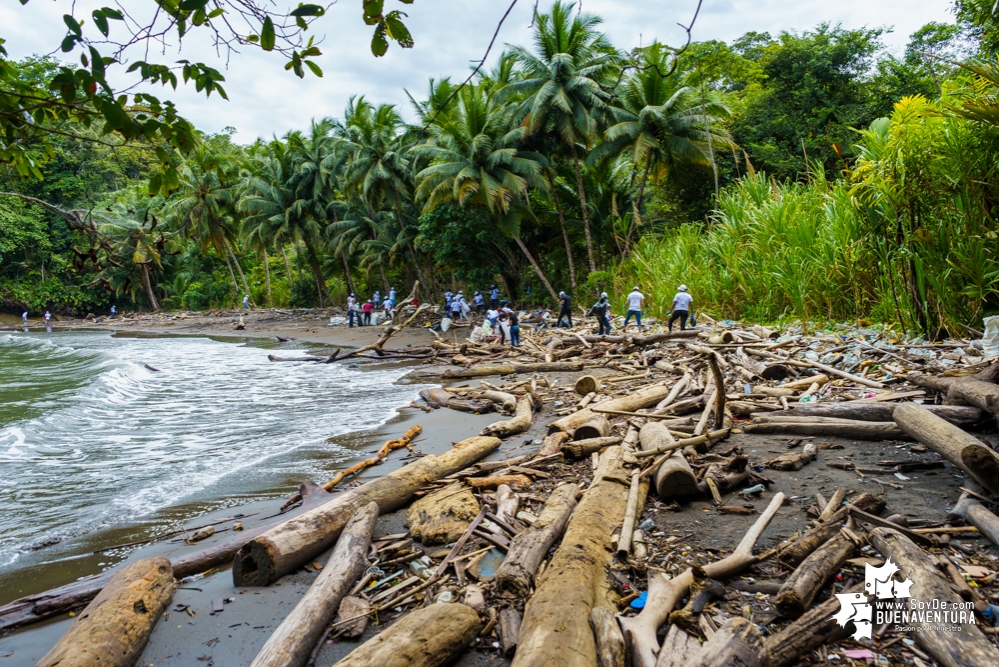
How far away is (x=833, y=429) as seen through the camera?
18.1ft

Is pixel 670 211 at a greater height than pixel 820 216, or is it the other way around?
pixel 670 211

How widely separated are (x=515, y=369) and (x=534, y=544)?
33.0 feet

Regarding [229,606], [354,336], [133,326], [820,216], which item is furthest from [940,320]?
[133,326]

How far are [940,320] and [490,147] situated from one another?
21.4m

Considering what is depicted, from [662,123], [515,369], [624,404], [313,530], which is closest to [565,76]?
[662,123]

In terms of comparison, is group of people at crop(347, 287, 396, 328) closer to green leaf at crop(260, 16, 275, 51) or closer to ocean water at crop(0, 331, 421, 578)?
ocean water at crop(0, 331, 421, 578)

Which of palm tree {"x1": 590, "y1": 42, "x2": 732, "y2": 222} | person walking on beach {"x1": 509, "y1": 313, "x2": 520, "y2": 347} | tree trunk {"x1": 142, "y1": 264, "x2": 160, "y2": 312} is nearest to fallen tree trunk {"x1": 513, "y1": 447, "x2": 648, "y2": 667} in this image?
person walking on beach {"x1": 509, "y1": 313, "x2": 520, "y2": 347}

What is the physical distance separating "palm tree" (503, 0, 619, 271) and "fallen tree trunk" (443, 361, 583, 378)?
14.4 meters

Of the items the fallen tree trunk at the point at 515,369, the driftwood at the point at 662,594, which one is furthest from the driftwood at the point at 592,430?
the fallen tree trunk at the point at 515,369

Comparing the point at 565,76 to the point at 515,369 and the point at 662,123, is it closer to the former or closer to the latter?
the point at 662,123

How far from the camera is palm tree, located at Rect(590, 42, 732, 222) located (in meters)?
23.8

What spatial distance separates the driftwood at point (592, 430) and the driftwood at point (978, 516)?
3203 mm

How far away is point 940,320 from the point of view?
797 centimetres

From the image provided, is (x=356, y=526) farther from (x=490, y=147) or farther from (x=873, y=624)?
(x=490, y=147)
